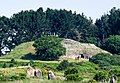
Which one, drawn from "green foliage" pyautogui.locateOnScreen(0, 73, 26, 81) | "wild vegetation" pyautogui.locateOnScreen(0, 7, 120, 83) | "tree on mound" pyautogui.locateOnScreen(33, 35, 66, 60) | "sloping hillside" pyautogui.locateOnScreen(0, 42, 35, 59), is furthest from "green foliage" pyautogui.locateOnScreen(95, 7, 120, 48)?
"green foliage" pyautogui.locateOnScreen(0, 73, 26, 81)

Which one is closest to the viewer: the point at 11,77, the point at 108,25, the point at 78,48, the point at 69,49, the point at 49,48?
the point at 11,77

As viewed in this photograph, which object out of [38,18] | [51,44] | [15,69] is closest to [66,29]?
[38,18]

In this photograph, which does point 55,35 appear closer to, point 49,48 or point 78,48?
point 78,48

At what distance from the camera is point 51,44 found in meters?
110

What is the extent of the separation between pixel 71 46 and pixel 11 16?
35187 mm

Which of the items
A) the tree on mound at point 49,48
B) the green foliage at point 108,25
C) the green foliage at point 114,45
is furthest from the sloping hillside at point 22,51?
the green foliage at point 108,25

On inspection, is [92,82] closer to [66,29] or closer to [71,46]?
[71,46]

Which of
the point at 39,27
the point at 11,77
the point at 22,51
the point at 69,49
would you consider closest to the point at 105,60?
the point at 69,49

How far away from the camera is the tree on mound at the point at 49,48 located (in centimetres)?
10944

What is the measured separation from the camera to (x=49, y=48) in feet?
362

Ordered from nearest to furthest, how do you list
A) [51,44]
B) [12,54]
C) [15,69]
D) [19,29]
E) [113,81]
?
[113,81], [15,69], [51,44], [12,54], [19,29]

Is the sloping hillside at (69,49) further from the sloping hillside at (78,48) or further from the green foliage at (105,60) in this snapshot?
the green foliage at (105,60)

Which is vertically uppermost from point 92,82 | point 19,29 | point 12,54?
point 19,29

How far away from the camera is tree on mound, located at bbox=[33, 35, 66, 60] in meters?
109
